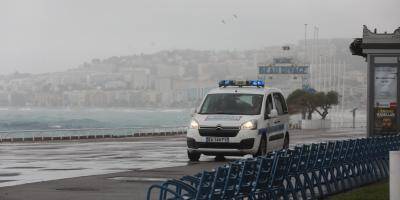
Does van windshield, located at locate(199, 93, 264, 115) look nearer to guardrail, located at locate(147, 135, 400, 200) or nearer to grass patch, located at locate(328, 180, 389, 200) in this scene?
guardrail, located at locate(147, 135, 400, 200)

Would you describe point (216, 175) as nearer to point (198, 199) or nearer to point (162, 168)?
point (198, 199)

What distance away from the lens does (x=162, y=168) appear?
80.5ft

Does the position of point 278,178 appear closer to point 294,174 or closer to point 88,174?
point 294,174

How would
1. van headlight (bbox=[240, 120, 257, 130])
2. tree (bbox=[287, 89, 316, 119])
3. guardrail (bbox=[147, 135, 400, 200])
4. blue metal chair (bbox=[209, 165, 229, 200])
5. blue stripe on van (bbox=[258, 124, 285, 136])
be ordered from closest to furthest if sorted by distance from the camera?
blue metal chair (bbox=[209, 165, 229, 200]), guardrail (bbox=[147, 135, 400, 200]), van headlight (bbox=[240, 120, 257, 130]), blue stripe on van (bbox=[258, 124, 285, 136]), tree (bbox=[287, 89, 316, 119])

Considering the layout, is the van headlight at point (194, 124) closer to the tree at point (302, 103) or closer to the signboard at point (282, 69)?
the tree at point (302, 103)

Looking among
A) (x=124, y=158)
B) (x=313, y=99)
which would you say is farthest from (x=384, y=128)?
(x=313, y=99)

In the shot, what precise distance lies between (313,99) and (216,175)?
9398 centimetres

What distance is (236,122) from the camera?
87.7 ft

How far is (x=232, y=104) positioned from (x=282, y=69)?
115451 millimetres

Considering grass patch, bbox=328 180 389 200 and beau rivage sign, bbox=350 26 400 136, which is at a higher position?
beau rivage sign, bbox=350 26 400 136

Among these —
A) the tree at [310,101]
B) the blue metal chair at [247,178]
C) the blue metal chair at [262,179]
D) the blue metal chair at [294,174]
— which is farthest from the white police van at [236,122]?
the tree at [310,101]

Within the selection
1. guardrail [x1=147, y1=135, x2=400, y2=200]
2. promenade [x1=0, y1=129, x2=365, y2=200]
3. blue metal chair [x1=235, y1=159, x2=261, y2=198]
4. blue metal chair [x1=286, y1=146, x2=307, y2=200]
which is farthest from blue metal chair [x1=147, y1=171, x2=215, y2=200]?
promenade [x1=0, y1=129, x2=365, y2=200]

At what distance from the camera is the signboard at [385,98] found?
2875 cm

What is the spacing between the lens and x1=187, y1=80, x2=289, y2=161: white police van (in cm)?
2662
